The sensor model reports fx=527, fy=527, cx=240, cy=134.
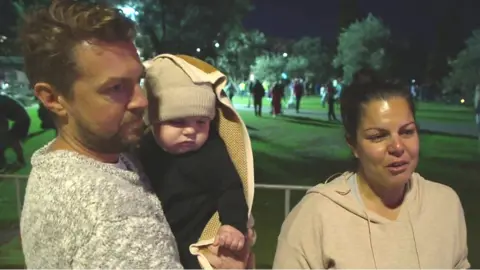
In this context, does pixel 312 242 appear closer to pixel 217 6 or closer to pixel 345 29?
pixel 217 6

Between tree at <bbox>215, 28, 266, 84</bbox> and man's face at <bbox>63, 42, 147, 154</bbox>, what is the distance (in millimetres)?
6302

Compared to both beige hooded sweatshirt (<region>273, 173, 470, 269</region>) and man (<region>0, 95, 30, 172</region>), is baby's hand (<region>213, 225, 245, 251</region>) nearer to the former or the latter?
beige hooded sweatshirt (<region>273, 173, 470, 269</region>)

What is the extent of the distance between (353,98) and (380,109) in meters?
0.09

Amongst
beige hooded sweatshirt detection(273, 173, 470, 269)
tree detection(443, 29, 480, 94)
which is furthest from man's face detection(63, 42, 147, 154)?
tree detection(443, 29, 480, 94)

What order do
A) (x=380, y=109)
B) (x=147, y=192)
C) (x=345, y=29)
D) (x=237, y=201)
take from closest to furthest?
(x=147, y=192), (x=237, y=201), (x=380, y=109), (x=345, y=29)

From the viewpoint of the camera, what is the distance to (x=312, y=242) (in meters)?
1.28

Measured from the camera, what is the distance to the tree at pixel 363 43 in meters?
8.60

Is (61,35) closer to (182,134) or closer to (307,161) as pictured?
(182,134)

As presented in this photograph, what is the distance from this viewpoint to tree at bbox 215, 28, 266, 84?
7094 millimetres

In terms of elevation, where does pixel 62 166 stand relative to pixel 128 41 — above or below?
below

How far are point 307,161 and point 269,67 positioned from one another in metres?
1.78

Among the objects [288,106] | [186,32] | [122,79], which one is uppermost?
[186,32]

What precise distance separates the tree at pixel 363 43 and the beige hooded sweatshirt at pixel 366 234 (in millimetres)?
6858

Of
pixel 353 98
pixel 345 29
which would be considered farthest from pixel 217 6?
pixel 353 98
